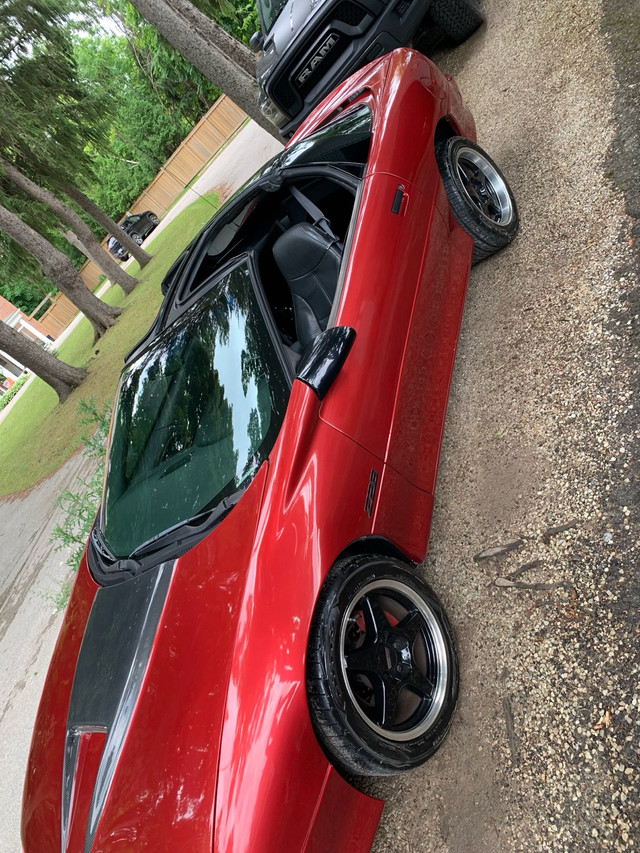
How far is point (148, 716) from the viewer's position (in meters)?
1.62

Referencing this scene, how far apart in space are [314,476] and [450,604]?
90cm

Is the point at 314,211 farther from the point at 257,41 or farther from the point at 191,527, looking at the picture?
the point at 257,41

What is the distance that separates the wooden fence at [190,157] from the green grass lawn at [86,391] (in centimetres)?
529

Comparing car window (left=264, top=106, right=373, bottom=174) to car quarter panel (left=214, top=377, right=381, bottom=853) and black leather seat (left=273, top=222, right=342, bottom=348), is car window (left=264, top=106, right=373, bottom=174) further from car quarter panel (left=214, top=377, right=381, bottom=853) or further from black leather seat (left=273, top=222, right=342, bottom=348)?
car quarter panel (left=214, top=377, right=381, bottom=853)

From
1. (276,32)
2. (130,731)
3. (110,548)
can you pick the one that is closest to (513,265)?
(110,548)

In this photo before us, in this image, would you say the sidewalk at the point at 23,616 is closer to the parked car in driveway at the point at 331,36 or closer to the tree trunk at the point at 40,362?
the tree trunk at the point at 40,362

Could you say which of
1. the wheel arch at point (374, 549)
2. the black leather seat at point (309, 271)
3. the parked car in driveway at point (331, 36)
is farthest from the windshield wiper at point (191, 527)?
the parked car in driveway at point (331, 36)

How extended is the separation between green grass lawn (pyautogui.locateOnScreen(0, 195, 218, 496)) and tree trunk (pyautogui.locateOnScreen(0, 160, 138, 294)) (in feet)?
1.67

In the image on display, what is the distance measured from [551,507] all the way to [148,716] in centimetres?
161

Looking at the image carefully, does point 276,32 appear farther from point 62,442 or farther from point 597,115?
point 62,442

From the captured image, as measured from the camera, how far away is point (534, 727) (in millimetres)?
1793

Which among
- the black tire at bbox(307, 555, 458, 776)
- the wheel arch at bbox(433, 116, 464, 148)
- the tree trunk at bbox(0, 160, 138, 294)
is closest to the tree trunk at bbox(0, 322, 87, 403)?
the tree trunk at bbox(0, 160, 138, 294)

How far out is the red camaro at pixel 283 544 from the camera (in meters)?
1.54

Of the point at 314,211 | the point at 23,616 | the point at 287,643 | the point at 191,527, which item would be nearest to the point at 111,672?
the point at 191,527
